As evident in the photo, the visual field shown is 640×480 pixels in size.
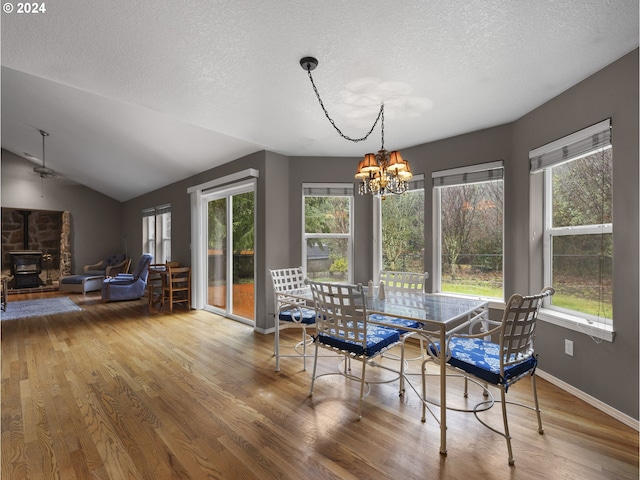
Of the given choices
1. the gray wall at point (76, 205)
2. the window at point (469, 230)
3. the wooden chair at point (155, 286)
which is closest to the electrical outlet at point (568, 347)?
the window at point (469, 230)

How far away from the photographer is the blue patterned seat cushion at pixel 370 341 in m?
2.12

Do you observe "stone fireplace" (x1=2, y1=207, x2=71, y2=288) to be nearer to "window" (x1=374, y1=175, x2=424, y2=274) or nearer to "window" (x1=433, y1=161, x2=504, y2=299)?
"window" (x1=374, y1=175, x2=424, y2=274)

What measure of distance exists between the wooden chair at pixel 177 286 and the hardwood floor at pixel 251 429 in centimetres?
223

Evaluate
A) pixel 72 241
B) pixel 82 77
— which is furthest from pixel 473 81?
pixel 72 241

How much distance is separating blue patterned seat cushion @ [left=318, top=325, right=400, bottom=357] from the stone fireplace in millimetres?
8795

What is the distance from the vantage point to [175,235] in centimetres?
613

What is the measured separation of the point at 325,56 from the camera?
210 cm

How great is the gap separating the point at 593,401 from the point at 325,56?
10.1 ft

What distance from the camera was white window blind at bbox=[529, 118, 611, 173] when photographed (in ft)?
7.41

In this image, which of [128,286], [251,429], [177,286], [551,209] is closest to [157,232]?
[128,286]

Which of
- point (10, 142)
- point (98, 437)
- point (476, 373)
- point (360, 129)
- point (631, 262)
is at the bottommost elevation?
point (98, 437)

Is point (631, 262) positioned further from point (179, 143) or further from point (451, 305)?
point (179, 143)

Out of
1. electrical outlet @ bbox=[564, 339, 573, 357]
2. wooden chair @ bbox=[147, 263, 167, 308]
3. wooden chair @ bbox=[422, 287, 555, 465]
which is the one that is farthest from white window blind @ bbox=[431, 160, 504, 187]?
wooden chair @ bbox=[147, 263, 167, 308]

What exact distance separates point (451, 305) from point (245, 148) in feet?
10.6
